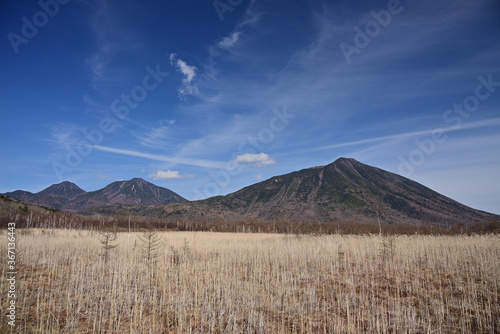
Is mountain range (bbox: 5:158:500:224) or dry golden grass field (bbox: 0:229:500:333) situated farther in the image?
mountain range (bbox: 5:158:500:224)

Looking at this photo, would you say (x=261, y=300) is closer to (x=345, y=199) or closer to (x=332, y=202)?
(x=332, y=202)

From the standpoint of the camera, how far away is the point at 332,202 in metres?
133

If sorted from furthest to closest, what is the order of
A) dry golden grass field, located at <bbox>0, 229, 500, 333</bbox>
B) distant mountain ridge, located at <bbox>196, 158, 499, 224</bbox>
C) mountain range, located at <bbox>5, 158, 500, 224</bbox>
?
distant mountain ridge, located at <bbox>196, 158, 499, 224</bbox>, mountain range, located at <bbox>5, 158, 500, 224</bbox>, dry golden grass field, located at <bbox>0, 229, 500, 333</bbox>

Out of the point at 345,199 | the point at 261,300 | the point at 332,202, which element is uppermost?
the point at 345,199

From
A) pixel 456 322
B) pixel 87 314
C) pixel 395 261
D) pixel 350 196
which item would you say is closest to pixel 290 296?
pixel 456 322

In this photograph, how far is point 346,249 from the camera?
590 inches

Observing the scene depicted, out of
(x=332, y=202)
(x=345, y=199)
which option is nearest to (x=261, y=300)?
(x=332, y=202)

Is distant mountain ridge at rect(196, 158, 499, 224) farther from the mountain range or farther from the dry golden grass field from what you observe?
the dry golden grass field

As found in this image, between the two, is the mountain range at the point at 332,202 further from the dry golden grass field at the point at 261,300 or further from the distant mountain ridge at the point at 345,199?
the dry golden grass field at the point at 261,300

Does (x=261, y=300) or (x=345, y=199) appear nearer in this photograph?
(x=261, y=300)

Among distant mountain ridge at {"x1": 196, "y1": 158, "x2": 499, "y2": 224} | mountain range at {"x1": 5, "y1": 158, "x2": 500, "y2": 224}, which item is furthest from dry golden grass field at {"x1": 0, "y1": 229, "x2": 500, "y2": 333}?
distant mountain ridge at {"x1": 196, "y1": 158, "x2": 499, "y2": 224}

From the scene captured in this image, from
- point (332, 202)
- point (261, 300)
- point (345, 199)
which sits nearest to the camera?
point (261, 300)

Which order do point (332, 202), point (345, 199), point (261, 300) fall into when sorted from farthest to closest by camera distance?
point (332, 202)
point (345, 199)
point (261, 300)

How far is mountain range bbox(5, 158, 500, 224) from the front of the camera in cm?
10800
